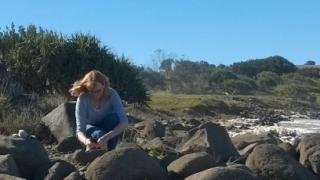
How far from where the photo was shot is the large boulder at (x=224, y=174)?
767 centimetres

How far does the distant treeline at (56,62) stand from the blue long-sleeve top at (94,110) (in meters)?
10.4

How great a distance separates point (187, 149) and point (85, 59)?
12.1m

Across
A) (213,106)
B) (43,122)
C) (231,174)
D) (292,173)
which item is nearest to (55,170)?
(231,174)

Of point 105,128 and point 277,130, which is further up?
point 105,128

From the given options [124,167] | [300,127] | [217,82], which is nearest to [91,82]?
[124,167]

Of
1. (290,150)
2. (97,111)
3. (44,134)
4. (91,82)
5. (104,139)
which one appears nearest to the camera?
(104,139)

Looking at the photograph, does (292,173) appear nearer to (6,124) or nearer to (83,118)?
(83,118)

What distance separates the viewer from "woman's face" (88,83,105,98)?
8945 mm

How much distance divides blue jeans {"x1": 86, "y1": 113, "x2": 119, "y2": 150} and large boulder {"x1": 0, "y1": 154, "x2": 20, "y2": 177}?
4.09 feet

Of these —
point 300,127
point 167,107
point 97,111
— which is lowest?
point 300,127

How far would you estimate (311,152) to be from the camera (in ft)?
31.2

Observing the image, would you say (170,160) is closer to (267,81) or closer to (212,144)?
(212,144)

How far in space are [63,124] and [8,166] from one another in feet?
11.8

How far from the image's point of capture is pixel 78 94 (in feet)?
30.0
